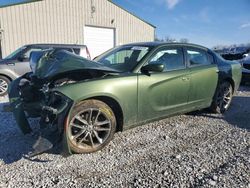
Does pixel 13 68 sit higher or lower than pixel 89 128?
higher

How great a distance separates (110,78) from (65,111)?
800mm

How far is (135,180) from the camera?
285 cm

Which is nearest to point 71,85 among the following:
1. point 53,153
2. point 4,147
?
point 53,153

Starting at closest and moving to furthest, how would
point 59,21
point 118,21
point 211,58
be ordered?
1. point 211,58
2. point 59,21
3. point 118,21

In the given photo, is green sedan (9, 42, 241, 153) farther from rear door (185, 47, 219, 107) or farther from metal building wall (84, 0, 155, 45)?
metal building wall (84, 0, 155, 45)

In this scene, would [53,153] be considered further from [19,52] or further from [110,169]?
[19,52]

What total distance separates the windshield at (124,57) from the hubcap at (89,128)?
881 millimetres

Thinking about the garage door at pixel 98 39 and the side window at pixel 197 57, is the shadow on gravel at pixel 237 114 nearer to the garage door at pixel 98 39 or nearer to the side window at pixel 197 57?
the side window at pixel 197 57

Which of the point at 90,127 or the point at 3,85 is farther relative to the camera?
the point at 3,85

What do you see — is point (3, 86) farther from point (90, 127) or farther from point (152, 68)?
point (152, 68)

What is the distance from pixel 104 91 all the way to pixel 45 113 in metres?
0.83

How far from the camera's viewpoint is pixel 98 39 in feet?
56.9

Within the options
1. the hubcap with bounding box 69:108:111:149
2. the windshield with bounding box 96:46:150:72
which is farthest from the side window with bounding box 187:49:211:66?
the hubcap with bounding box 69:108:111:149

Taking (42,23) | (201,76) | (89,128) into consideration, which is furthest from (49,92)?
(42,23)
